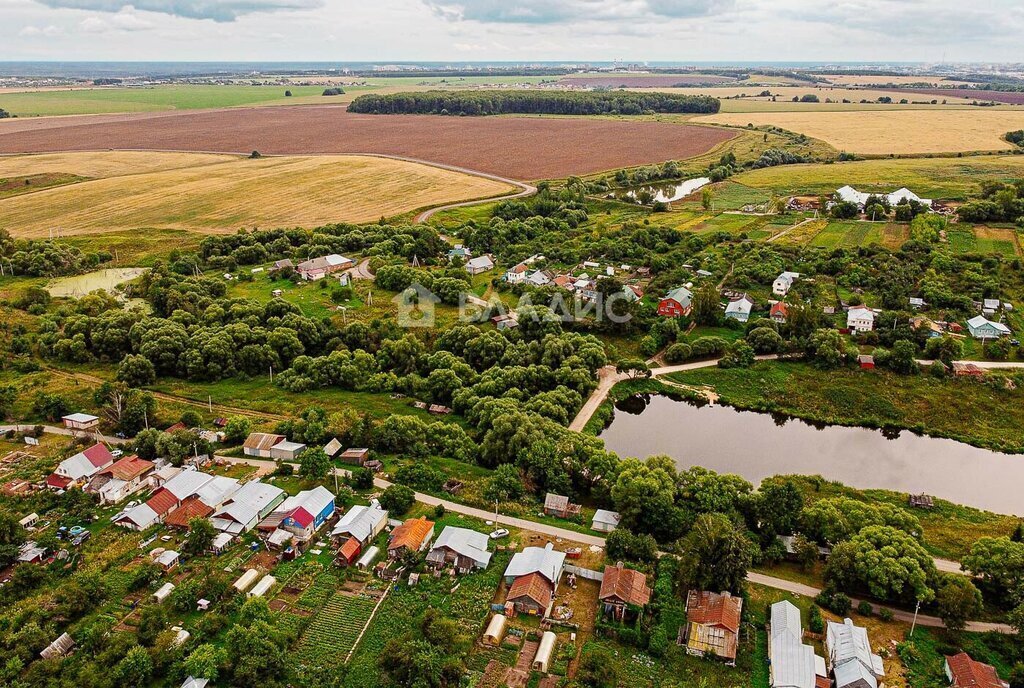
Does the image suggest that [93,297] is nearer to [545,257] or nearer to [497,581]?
[545,257]

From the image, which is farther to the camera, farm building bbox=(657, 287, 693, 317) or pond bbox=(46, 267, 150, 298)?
pond bbox=(46, 267, 150, 298)

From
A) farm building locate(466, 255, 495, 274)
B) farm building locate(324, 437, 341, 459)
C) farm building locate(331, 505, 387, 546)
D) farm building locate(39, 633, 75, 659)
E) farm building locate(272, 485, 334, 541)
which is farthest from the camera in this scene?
farm building locate(466, 255, 495, 274)

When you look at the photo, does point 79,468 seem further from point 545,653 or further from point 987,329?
point 987,329

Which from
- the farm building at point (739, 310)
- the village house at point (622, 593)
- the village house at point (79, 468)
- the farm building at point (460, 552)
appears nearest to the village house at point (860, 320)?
the farm building at point (739, 310)

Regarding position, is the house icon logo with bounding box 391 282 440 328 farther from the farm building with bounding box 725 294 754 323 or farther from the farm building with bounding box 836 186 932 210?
the farm building with bounding box 836 186 932 210

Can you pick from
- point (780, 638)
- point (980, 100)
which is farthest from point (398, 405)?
point (980, 100)

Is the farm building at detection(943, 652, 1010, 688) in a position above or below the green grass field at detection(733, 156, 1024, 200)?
below

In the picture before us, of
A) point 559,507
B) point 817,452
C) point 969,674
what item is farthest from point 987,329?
point 559,507

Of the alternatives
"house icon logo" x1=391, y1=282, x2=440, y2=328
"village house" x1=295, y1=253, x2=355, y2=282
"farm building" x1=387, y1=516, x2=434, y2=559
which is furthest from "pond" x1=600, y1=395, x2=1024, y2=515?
"village house" x1=295, y1=253, x2=355, y2=282
